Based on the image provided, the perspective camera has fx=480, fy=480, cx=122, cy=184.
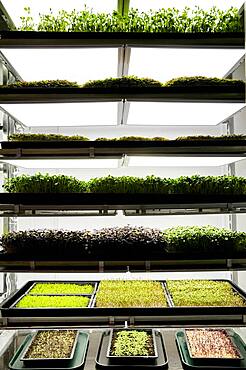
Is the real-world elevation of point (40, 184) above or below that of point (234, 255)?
above

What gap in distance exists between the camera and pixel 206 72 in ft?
9.40

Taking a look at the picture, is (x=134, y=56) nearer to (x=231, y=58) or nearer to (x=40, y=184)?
(x=231, y=58)

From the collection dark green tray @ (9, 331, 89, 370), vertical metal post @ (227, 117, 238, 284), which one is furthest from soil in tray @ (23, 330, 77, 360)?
vertical metal post @ (227, 117, 238, 284)

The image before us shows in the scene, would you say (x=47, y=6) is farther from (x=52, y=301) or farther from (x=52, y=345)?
(x=52, y=345)

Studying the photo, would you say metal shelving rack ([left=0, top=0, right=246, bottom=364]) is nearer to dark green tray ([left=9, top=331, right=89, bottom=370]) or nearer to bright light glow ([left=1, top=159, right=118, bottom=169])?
bright light glow ([left=1, top=159, right=118, bottom=169])

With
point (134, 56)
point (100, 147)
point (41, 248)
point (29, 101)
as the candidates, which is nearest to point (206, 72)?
point (134, 56)

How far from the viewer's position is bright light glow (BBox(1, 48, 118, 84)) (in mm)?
2568

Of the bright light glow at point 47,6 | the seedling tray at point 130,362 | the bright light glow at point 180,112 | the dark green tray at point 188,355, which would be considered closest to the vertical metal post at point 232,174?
the bright light glow at point 180,112

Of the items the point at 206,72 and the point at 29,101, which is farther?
the point at 206,72

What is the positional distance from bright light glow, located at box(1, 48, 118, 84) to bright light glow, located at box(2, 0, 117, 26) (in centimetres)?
37

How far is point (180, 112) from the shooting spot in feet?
9.52

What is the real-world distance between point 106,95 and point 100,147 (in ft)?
0.96

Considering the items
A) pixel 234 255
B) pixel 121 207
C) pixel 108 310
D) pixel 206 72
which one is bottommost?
pixel 108 310

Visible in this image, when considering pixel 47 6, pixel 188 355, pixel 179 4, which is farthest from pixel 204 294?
pixel 47 6
